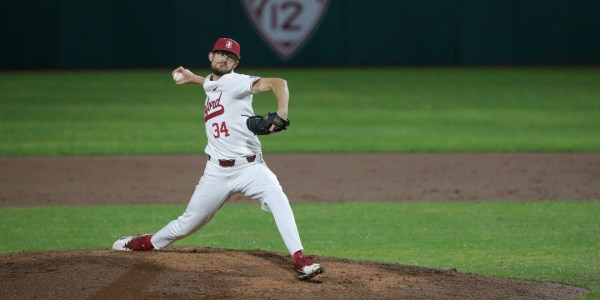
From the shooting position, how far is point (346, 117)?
1831 cm

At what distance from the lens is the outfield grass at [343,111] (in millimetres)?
15461

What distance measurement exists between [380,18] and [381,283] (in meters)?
17.5

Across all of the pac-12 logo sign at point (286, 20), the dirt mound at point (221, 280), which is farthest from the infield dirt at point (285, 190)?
the pac-12 logo sign at point (286, 20)

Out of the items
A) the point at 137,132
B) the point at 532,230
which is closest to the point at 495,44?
the point at 137,132

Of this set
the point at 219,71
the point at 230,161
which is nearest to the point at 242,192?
the point at 230,161

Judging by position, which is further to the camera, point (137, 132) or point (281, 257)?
point (137, 132)

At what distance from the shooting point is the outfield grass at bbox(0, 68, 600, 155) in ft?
50.7

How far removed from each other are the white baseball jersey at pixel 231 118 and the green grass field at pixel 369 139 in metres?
1.86

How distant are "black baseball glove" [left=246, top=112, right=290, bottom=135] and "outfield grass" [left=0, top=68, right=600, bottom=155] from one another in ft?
27.5

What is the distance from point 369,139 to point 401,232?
676 centimetres

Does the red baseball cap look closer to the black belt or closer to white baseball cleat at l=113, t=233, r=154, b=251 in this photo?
the black belt

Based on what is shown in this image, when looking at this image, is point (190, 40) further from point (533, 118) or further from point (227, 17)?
point (533, 118)

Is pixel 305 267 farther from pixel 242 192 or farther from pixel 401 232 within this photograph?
pixel 401 232

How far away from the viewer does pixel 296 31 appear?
2342 cm
